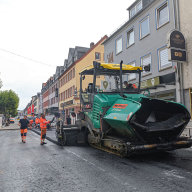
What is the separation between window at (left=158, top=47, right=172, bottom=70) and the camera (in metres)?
14.2

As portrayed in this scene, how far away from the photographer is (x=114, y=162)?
594 cm

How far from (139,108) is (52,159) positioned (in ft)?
10.3

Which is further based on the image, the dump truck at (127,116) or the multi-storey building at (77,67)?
the multi-storey building at (77,67)

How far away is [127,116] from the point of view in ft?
18.3

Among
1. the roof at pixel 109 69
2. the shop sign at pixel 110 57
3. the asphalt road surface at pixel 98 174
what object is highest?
the shop sign at pixel 110 57

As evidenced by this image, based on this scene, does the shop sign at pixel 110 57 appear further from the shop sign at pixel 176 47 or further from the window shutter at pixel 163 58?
the shop sign at pixel 176 47

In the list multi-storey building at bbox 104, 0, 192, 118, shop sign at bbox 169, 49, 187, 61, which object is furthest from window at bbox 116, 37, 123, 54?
shop sign at bbox 169, 49, 187, 61

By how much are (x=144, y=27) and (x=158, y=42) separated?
8.40 ft

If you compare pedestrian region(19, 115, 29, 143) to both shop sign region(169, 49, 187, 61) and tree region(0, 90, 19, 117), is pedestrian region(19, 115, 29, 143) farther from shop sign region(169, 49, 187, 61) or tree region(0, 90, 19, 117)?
tree region(0, 90, 19, 117)

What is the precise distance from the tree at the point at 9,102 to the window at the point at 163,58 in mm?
58207

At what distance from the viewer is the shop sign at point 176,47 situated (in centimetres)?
1195

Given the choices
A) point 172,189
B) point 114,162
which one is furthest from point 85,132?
point 172,189

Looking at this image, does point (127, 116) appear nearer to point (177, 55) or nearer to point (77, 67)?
point (177, 55)

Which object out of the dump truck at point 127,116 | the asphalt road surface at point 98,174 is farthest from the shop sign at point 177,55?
the asphalt road surface at point 98,174
